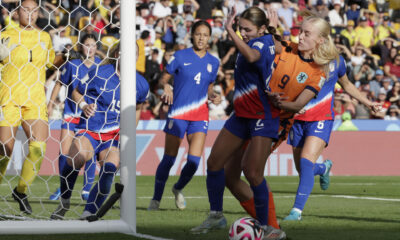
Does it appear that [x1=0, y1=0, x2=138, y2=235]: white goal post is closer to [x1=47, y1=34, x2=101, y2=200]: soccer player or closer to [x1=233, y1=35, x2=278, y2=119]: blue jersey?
[x1=233, y1=35, x2=278, y2=119]: blue jersey

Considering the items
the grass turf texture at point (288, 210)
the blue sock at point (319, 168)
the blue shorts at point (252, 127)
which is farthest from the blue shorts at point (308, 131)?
the blue shorts at point (252, 127)

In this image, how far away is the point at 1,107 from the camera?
328 inches

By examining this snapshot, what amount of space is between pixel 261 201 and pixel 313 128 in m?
2.50

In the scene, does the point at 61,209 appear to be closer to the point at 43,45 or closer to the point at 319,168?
the point at 43,45

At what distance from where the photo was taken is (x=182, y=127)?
8938mm

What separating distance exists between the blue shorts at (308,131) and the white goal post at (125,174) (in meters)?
2.61

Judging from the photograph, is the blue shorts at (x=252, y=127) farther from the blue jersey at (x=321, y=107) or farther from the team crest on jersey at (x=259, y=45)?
the blue jersey at (x=321, y=107)

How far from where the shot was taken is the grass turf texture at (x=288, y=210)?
622 cm

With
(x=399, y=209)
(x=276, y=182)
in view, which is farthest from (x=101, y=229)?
(x=276, y=182)

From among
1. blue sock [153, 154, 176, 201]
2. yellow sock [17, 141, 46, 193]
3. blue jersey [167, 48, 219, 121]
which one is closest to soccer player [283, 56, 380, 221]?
blue jersey [167, 48, 219, 121]

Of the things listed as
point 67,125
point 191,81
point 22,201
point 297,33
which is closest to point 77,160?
point 22,201

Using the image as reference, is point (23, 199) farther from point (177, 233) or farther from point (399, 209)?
point (399, 209)

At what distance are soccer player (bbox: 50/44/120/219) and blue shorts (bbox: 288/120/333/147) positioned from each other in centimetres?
207

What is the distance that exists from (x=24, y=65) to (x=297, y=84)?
126 inches
